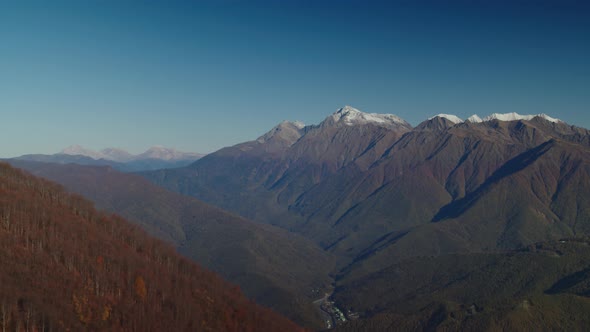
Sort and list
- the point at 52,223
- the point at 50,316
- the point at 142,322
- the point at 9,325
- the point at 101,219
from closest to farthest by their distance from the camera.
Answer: the point at 9,325
the point at 50,316
the point at 142,322
the point at 52,223
the point at 101,219

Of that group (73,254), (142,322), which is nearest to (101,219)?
(73,254)

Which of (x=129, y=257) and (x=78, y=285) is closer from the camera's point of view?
(x=78, y=285)

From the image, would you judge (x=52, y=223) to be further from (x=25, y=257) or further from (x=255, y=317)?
(x=255, y=317)

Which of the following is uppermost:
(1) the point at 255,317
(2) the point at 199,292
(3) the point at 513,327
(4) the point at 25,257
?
(4) the point at 25,257

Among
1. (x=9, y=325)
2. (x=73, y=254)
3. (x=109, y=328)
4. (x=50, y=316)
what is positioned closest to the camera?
(x=9, y=325)

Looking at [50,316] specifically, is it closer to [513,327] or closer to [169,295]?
[169,295]

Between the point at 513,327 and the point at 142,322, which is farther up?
the point at 142,322

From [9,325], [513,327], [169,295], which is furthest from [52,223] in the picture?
[513,327]
